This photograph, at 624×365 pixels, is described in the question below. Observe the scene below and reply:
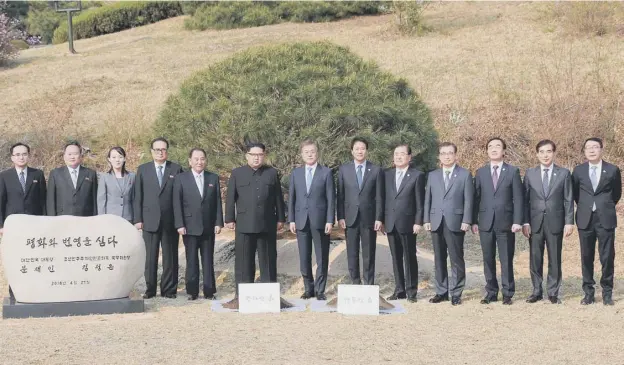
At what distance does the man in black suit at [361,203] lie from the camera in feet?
30.2

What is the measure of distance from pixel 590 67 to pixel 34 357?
15624 mm

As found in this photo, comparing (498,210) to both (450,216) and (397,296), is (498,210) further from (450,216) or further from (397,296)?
(397,296)

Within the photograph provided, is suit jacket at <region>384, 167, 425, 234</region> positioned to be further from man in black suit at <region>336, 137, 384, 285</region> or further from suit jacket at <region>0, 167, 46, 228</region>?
suit jacket at <region>0, 167, 46, 228</region>

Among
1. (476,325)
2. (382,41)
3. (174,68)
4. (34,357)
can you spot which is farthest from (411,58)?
(34,357)

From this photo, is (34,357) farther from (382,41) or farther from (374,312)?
(382,41)

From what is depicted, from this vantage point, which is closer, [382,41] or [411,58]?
[411,58]

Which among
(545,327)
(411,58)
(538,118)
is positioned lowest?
(545,327)

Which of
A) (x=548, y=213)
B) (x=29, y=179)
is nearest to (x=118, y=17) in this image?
(x=29, y=179)

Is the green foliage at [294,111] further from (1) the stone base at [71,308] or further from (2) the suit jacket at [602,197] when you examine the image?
(1) the stone base at [71,308]

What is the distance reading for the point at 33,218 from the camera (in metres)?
8.52

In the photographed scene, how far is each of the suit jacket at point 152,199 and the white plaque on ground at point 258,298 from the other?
1351mm

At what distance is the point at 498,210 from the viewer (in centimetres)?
897

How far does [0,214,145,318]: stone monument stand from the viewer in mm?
8398

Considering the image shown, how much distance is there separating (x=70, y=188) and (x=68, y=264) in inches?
42.1
